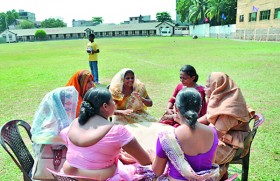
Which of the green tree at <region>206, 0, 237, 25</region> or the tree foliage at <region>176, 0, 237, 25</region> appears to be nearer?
the green tree at <region>206, 0, 237, 25</region>

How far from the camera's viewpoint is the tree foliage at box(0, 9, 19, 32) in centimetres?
11331

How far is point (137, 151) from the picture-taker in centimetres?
212

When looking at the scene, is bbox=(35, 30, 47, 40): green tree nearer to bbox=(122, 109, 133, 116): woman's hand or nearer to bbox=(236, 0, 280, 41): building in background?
bbox=(236, 0, 280, 41): building in background

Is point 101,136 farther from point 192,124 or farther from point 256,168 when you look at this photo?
point 256,168

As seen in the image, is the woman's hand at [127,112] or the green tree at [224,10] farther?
the green tree at [224,10]

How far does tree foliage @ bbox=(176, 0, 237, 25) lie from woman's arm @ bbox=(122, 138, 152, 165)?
180 feet

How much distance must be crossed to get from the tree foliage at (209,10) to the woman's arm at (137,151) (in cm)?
5494

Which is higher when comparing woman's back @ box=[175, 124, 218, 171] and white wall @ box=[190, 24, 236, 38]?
white wall @ box=[190, 24, 236, 38]

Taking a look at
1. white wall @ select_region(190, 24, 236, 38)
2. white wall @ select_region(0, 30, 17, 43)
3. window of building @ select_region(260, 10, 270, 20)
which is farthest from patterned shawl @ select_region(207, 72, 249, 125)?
white wall @ select_region(0, 30, 17, 43)

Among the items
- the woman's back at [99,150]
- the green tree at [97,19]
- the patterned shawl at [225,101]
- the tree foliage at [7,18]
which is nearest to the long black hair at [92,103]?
the woman's back at [99,150]

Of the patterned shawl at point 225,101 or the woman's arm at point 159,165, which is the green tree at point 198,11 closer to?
the patterned shawl at point 225,101

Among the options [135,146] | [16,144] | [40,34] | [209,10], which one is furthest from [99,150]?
[40,34]

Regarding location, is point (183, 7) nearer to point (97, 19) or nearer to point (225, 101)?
point (225, 101)

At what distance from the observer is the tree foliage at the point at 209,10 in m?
53.6
